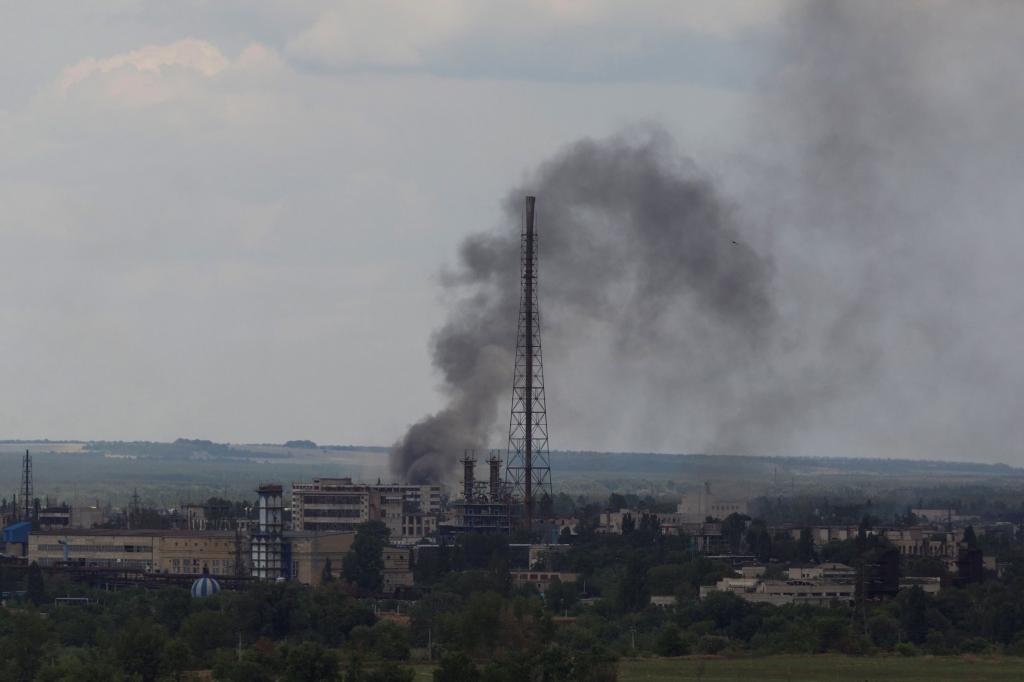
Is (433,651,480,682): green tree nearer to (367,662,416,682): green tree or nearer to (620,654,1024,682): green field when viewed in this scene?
(367,662,416,682): green tree

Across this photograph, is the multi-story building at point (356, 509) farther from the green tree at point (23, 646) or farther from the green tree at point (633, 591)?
the green tree at point (23, 646)

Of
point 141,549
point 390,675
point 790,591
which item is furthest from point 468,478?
point 390,675

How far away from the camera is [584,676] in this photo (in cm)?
6812

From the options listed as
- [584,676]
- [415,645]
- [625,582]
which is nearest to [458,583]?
[625,582]

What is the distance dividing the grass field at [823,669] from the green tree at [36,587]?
2980 cm

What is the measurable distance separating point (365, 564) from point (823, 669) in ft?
135

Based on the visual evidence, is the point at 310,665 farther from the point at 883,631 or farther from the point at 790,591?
the point at 790,591

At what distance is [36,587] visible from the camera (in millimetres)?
102688

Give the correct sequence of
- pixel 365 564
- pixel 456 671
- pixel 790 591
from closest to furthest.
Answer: pixel 456 671, pixel 790 591, pixel 365 564

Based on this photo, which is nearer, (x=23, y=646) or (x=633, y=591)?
(x=23, y=646)

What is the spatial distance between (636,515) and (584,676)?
284 feet

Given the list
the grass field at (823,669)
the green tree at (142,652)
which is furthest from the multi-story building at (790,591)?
the green tree at (142,652)

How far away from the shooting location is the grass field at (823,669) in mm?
74625

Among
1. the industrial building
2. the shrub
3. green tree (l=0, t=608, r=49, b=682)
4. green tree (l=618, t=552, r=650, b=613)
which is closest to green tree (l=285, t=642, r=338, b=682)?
green tree (l=0, t=608, r=49, b=682)
